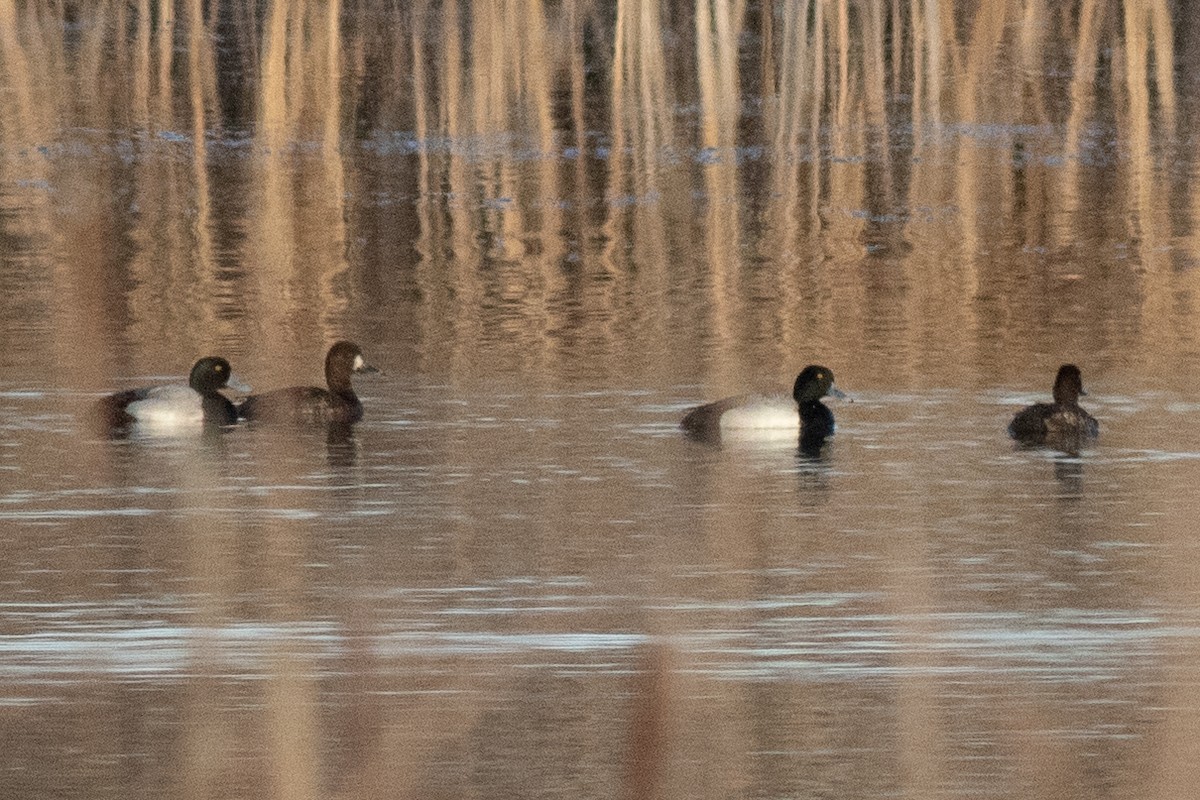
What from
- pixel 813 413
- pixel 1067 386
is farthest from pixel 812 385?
pixel 1067 386

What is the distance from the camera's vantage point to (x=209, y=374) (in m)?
11.8

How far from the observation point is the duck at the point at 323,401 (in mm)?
11398

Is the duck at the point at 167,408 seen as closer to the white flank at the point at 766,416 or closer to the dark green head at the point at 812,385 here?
the white flank at the point at 766,416

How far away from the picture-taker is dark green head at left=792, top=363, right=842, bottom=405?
1148 cm

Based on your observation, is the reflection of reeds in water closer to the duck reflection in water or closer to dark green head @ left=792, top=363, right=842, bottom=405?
dark green head @ left=792, top=363, right=842, bottom=405

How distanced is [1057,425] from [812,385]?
110 cm

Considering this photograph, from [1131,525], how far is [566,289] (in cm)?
586

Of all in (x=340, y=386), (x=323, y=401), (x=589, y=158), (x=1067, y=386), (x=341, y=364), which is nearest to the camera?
(x=1067, y=386)

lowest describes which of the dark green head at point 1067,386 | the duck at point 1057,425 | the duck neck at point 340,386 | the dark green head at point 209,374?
the duck at point 1057,425

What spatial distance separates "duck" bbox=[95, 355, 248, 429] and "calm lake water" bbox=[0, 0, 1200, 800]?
0.45ft

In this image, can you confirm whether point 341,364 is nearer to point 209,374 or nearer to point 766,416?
point 209,374

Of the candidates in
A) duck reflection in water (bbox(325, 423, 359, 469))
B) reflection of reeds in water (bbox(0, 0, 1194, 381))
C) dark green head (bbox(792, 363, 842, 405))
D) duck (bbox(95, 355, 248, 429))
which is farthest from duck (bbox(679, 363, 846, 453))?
duck (bbox(95, 355, 248, 429))


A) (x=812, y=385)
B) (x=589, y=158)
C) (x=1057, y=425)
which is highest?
(x=589, y=158)

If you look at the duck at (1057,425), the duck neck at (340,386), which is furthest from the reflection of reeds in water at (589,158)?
the duck at (1057,425)
